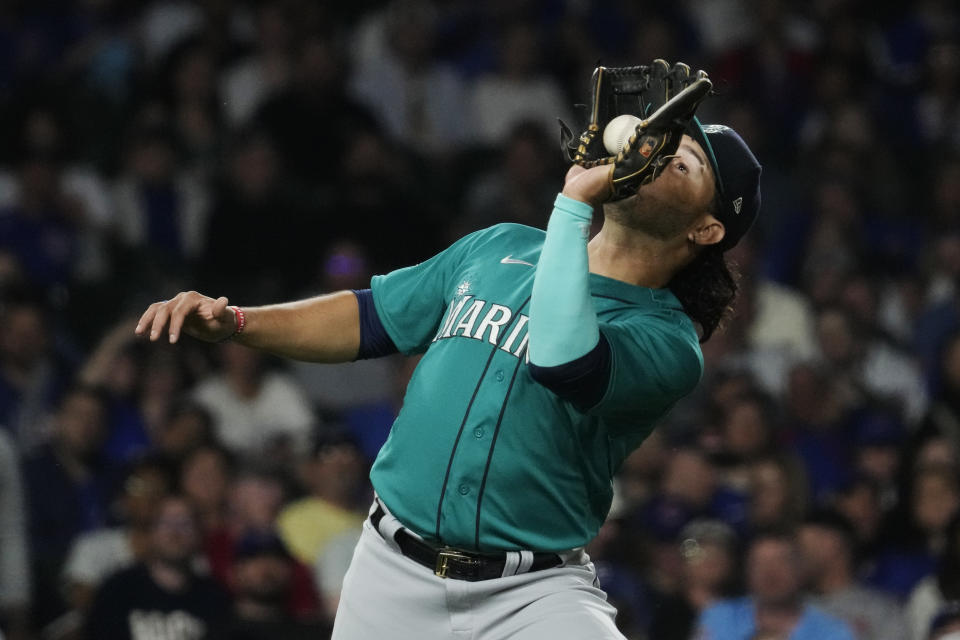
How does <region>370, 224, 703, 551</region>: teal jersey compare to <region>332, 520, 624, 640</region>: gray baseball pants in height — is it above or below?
above

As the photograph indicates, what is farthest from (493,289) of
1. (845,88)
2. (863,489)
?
(845,88)

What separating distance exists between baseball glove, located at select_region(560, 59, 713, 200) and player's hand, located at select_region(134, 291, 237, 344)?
83 centimetres

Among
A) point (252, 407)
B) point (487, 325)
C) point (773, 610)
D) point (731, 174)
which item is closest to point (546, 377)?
point (487, 325)

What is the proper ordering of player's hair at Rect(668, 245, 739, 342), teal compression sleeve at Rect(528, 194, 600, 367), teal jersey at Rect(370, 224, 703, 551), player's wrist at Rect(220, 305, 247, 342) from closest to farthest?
teal compression sleeve at Rect(528, 194, 600, 367) < teal jersey at Rect(370, 224, 703, 551) < player's wrist at Rect(220, 305, 247, 342) < player's hair at Rect(668, 245, 739, 342)

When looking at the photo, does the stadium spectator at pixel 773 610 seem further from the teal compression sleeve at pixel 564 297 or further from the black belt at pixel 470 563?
the teal compression sleeve at pixel 564 297

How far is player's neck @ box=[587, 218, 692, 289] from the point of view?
3.38 meters

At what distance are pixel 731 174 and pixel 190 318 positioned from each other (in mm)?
1246

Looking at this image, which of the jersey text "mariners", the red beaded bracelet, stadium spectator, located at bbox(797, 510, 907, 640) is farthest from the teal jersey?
stadium spectator, located at bbox(797, 510, 907, 640)

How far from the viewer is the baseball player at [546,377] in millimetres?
3014

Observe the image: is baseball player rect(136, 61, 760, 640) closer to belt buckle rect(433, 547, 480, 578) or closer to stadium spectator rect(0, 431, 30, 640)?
belt buckle rect(433, 547, 480, 578)

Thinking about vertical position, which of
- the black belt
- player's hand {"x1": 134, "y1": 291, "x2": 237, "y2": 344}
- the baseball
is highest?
the baseball

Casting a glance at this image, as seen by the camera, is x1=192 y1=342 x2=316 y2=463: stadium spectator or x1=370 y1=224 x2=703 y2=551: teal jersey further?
x1=192 y1=342 x2=316 y2=463: stadium spectator

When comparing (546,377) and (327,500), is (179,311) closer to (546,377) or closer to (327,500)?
(546,377)

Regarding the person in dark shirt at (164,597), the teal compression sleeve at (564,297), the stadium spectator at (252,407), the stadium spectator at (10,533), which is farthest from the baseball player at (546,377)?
the stadium spectator at (252,407)
